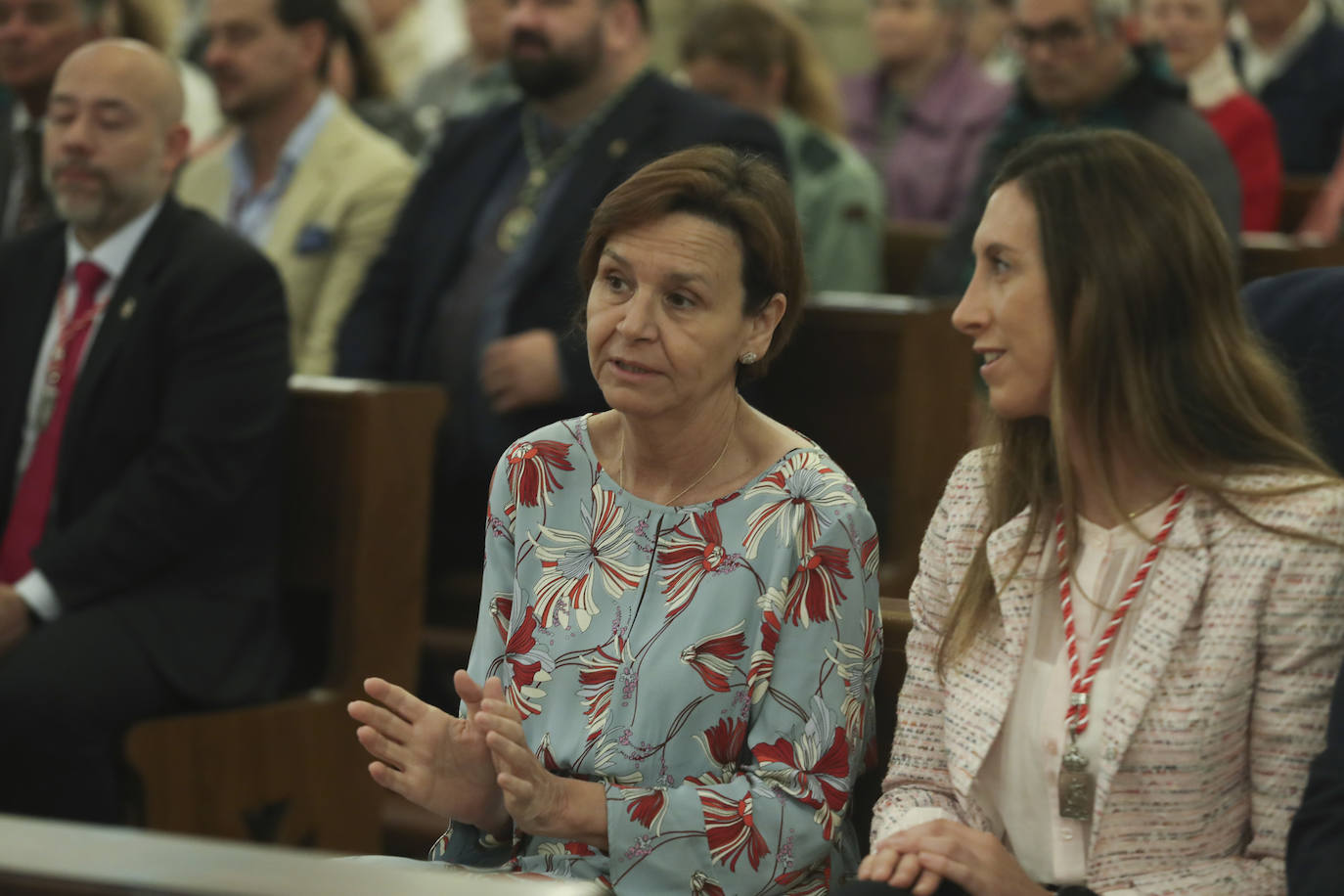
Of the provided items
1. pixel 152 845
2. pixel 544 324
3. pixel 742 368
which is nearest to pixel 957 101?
pixel 544 324

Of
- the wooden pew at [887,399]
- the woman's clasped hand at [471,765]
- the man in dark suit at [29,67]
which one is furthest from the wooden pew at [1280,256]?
the man in dark suit at [29,67]

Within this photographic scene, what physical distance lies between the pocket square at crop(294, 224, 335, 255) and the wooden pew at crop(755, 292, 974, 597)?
1156mm

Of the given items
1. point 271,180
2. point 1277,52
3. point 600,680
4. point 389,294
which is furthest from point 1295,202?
point 600,680

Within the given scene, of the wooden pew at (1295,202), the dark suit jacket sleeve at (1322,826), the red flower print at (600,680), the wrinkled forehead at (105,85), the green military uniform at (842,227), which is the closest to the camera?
the dark suit jacket sleeve at (1322,826)

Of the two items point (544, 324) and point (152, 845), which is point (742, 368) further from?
point (544, 324)

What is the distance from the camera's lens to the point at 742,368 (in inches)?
75.9

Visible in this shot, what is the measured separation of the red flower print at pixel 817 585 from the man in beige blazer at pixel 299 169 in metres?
2.31

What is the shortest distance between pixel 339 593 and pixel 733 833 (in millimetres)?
1445

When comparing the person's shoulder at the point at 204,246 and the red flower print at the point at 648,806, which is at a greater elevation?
the person's shoulder at the point at 204,246

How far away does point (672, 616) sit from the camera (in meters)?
1.80

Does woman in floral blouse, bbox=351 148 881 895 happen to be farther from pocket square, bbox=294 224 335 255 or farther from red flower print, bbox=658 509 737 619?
pocket square, bbox=294 224 335 255

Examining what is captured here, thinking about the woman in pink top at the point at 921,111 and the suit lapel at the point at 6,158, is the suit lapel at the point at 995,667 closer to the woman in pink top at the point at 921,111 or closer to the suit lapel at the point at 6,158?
the suit lapel at the point at 6,158

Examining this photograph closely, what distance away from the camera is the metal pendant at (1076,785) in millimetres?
1619

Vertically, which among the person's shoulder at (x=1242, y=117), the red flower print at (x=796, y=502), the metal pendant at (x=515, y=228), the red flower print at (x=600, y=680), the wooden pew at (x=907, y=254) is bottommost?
the red flower print at (x=600, y=680)
